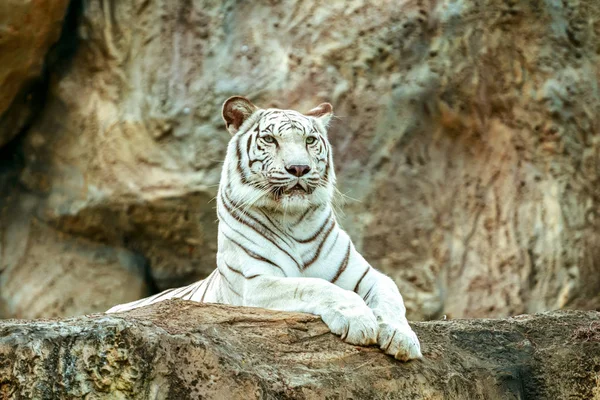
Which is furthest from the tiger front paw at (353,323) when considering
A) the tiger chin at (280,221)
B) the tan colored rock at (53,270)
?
the tan colored rock at (53,270)

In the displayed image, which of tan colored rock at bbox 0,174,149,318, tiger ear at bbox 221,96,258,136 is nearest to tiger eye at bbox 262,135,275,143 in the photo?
tiger ear at bbox 221,96,258,136

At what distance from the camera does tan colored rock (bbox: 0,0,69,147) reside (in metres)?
7.45

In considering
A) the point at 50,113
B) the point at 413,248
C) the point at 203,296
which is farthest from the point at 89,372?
the point at 50,113

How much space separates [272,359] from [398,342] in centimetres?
58

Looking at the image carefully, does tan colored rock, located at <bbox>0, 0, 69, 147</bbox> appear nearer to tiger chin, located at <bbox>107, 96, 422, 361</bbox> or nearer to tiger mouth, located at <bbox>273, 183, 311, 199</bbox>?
tiger chin, located at <bbox>107, 96, 422, 361</bbox>

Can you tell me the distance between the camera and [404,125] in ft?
24.9

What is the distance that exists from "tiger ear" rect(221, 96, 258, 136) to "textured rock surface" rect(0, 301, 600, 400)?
5.01 ft

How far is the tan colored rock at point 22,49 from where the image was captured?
745 cm

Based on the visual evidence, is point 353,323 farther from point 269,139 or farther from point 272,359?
point 269,139

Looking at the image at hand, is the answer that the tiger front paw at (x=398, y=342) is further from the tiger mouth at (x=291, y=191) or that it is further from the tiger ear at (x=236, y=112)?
the tiger ear at (x=236, y=112)

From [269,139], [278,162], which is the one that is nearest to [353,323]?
[278,162]

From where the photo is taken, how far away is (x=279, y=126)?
4.82m

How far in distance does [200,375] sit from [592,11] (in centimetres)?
560

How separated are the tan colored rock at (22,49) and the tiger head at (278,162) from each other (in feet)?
10.2
